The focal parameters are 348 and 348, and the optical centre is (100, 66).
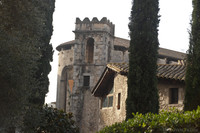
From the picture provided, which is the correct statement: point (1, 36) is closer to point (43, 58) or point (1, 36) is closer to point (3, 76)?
point (3, 76)

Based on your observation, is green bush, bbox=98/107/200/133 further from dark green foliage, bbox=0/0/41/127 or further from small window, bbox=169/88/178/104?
small window, bbox=169/88/178/104

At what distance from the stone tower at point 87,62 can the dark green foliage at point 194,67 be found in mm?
23813

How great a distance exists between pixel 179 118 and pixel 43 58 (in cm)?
785

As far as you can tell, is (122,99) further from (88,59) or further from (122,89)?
(88,59)

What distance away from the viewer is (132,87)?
1456cm

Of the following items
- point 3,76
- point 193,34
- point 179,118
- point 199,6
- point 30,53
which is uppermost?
point 199,6

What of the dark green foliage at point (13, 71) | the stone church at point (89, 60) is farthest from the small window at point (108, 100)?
the stone church at point (89, 60)

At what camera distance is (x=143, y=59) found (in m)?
14.7

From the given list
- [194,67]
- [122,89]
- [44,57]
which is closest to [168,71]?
[122,89]

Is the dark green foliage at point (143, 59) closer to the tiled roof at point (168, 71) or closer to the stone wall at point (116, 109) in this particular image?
the tiled roof at point (168, 71)

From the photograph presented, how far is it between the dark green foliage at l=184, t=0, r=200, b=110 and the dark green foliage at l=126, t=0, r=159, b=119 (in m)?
1.73

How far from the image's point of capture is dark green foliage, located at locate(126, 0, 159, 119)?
14.2 meters

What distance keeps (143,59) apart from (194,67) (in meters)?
2.45

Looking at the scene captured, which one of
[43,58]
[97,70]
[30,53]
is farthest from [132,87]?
[97,70]
